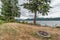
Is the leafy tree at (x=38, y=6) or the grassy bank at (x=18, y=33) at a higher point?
the leafy tree at (x=38, y=6)

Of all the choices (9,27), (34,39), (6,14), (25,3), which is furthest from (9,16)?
(34,39)

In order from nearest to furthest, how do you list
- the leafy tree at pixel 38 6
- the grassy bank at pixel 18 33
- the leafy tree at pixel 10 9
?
the grassy bank at pixel 18 33 → the leafy tree at pixel 38 6 → the leafy tree at pixel 10 9

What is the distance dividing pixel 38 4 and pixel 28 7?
127 cm

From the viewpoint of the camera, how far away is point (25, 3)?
22.4 metres

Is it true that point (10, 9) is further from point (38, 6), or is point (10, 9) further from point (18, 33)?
point (18, 33)

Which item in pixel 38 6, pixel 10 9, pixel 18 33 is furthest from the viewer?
pixel 10 9

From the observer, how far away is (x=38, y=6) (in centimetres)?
2156

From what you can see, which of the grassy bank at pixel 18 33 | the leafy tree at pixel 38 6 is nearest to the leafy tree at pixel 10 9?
the leafy tree at pixel 38 6

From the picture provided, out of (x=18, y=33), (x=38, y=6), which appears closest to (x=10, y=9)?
(x=38, y=6)

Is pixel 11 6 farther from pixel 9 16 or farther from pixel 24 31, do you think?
pixel 24 31

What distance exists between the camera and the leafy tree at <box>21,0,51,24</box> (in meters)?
21.2

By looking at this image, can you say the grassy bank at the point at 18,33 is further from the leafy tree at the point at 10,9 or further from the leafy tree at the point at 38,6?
the leafy tree at the point at 10,9

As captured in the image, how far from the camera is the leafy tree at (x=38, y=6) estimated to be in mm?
21250

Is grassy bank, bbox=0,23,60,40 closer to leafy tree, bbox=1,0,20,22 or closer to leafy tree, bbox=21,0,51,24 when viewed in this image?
leafy tree, bbox=21,0,51,24
